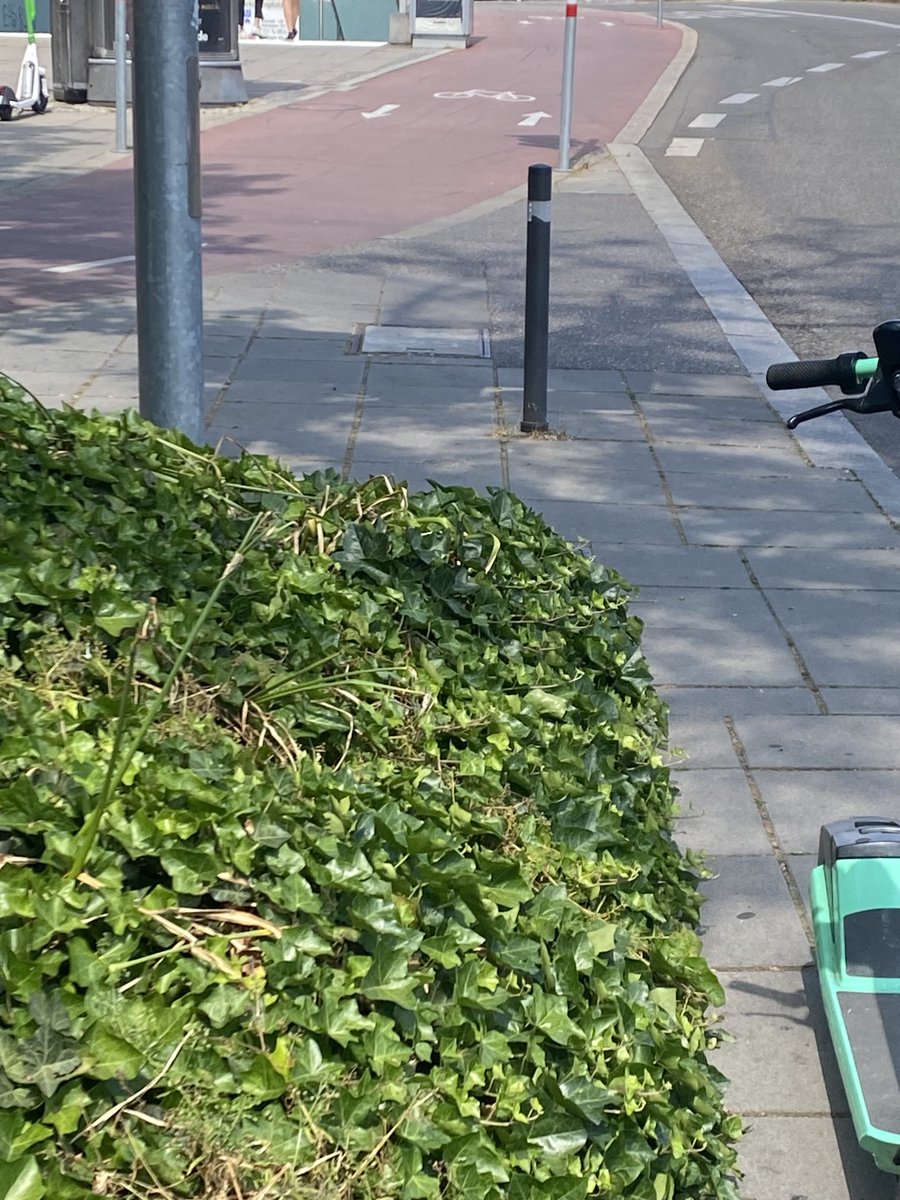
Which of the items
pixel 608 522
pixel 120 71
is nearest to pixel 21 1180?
pixel 608 522

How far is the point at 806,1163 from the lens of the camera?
2.61 metres

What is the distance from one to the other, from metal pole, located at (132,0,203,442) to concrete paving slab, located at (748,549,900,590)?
2.01 m

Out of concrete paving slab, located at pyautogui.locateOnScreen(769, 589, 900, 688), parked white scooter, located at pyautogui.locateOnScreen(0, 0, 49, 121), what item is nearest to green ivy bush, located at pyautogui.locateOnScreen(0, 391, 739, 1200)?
concrete paving slab, located at pyautogui.locateOnScreen(769, 589, 900, 688)

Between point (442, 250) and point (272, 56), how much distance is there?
19661 mm

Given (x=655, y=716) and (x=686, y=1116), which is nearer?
(x=686, y=1116)

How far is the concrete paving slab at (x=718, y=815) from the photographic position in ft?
11.8

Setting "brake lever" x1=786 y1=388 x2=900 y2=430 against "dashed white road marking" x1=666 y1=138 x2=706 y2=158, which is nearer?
"brake lever" x1=786 y1=388 x2=900 y2=430

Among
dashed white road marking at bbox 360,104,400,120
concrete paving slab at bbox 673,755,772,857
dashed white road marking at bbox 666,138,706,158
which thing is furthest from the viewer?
dashed white road marking at bbox 360,104,400,120

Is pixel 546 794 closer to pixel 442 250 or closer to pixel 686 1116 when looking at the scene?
pixel 686 1116

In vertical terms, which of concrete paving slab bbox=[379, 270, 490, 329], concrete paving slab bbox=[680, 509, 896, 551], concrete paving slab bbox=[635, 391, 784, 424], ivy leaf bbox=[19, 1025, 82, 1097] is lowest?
concrete paving slab bbox=[680, 509, 896, 551]

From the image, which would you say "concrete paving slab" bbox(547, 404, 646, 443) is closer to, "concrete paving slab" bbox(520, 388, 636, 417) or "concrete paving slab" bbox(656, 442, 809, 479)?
"concrete paving slab" bbox(520, 388, 636, 417)

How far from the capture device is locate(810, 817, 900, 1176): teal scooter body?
256 cm

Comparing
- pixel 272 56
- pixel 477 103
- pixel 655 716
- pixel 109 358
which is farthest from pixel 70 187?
pixel 272 56

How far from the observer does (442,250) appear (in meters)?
11.3
